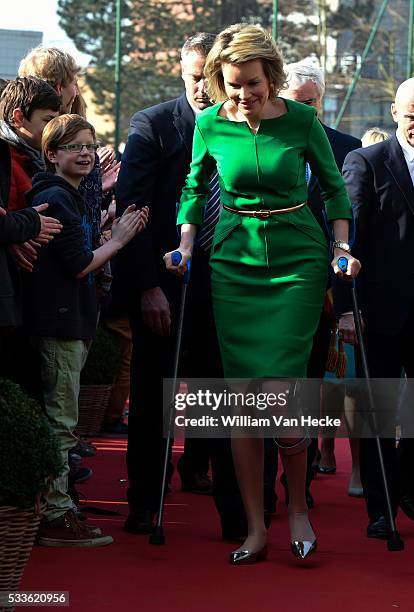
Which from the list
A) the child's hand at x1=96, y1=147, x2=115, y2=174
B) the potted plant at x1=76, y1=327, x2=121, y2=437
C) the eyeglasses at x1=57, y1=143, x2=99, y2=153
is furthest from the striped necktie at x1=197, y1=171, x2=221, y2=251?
the potted plant at x1=76, y1=327, x2=121, y2=437

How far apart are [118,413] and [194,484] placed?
109 inches

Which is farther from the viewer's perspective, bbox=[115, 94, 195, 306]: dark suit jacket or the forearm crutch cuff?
bbox=[115, 94, 195, 306]: dark suit jacket

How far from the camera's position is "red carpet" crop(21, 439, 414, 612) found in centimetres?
472

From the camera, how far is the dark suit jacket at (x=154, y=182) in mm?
5926

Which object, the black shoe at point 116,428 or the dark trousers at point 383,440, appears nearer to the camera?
the dark trousers at point 383,440

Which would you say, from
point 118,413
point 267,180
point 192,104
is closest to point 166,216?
point 192,104

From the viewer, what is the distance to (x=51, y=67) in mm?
6387

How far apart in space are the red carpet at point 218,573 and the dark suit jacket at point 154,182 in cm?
108

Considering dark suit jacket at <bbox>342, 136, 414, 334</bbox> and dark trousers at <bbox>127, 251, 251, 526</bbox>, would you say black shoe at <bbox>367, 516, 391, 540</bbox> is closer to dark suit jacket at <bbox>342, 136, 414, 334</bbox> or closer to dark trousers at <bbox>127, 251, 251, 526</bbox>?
dark suit jacket at <bbox>342, 136, 414, 334</bbox>

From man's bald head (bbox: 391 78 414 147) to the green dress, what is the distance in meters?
0.73

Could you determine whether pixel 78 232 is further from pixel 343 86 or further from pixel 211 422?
pixel 343 86

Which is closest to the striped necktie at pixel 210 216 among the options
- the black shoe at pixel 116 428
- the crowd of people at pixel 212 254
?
the crowd of people at pixel 212 254

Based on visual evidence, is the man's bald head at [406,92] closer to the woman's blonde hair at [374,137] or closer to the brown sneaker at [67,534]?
the brown sneaker at [67,534]

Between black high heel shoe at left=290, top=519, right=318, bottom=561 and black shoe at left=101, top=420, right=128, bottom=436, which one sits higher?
black high heel shoe at left=290, top=519, right=318, bottom=561
